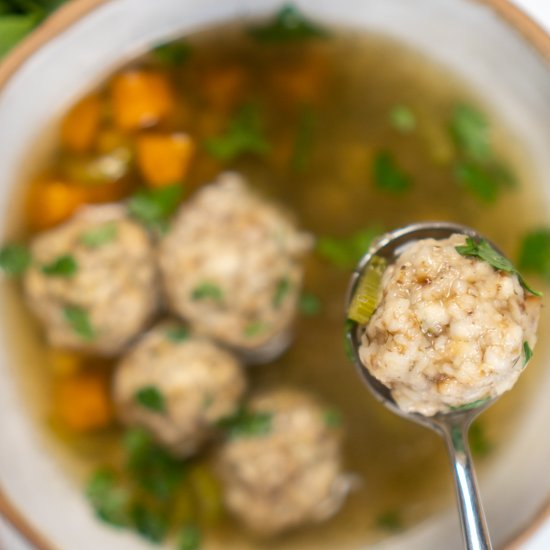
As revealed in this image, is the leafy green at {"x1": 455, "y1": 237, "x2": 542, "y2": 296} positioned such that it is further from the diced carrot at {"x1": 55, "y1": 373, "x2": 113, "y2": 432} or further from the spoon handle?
the diced carrot at {"x1": 55, "y1": 373, "x2": 113, "y2": 432}

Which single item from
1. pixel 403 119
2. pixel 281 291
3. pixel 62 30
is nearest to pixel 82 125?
pixel 62 30

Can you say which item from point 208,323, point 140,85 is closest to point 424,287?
point 208,323

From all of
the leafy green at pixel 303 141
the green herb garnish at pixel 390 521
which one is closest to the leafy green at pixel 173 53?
the leafy green at pixel 303 141

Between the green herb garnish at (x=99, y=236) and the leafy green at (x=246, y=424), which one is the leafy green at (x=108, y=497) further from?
the green herb garnish at (x=99, y=236)

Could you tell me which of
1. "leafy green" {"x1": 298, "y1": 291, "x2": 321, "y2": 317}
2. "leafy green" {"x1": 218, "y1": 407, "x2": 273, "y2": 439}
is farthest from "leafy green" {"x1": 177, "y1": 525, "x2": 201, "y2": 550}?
"leafy green" {"x1": 298, "y1": 291, "x2": 321, "y2": 317}

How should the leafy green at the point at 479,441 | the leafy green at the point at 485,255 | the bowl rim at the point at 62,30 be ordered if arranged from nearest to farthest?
the leafy green at the point at 485,255 → the bowl rim at the point at 62,30 → the leafy green at the point at 479,441

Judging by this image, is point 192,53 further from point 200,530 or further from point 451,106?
point 200,530

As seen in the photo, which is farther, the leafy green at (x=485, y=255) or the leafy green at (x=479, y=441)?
the leafy green at (x=479, y=441)
